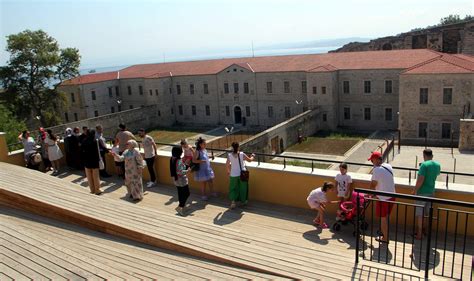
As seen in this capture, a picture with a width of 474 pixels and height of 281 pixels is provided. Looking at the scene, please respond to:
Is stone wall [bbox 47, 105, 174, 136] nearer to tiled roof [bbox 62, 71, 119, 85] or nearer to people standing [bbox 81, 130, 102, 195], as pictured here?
tiled roof [bbox 62, 71, 119, 85]

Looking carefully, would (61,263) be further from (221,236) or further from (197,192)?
(197,192)

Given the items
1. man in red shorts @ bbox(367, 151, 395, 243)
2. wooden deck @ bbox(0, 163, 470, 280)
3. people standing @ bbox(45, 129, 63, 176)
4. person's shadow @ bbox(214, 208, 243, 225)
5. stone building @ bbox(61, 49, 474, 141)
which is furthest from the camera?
stone building @ bbox(61, 49, 474, 141)

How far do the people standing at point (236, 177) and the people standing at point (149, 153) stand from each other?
238 cm

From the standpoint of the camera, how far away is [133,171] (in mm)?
8641

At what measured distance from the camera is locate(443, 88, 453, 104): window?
98.3ft

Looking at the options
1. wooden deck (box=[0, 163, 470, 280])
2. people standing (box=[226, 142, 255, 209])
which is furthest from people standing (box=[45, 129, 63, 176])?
people standing (box=[226, 142, 255, 209])

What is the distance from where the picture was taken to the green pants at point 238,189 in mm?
7926

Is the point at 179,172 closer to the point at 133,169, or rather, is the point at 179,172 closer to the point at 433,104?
the point at 133,169

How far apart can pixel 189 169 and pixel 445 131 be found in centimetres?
2829

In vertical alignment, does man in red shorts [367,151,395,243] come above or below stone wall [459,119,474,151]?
above

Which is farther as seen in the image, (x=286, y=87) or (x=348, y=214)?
(x=286, y=87)

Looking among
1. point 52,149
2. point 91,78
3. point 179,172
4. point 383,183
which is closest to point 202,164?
point 179,172

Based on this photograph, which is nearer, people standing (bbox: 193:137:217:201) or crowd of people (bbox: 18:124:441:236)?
crowd of people (bbox: 18:124:441:236)

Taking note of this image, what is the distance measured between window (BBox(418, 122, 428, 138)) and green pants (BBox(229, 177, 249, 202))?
90.6 ft
